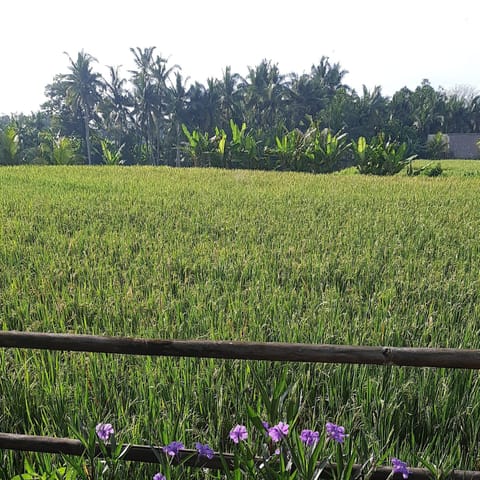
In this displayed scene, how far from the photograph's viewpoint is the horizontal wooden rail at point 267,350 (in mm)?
1168

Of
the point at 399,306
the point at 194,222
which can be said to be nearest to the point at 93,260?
the point at 194,222

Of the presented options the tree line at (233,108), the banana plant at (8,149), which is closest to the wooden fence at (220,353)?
the banana plant at (8,149)

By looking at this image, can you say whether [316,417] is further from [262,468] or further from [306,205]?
[306,205]

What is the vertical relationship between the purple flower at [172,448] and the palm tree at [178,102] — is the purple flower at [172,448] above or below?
below

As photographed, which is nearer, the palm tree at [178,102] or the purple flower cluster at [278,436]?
the purple flower cluster at [278,436]

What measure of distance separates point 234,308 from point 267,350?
141cm

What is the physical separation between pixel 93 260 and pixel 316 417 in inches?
94.0

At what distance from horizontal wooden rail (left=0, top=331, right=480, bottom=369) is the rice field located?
115 mm

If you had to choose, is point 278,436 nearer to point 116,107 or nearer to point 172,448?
point 172,448

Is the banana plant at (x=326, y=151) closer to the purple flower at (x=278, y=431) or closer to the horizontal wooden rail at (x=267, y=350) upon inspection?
the horizontal wooden rail at (x=267, y=350)

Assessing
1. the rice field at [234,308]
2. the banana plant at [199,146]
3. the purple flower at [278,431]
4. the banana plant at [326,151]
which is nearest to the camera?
the purple flower at [278,431]

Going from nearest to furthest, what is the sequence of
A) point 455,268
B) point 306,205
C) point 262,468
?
point 262,468 < point 455,268 < point 306,205

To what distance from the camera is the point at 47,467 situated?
1326mm

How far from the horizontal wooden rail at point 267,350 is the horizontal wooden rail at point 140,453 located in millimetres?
268
